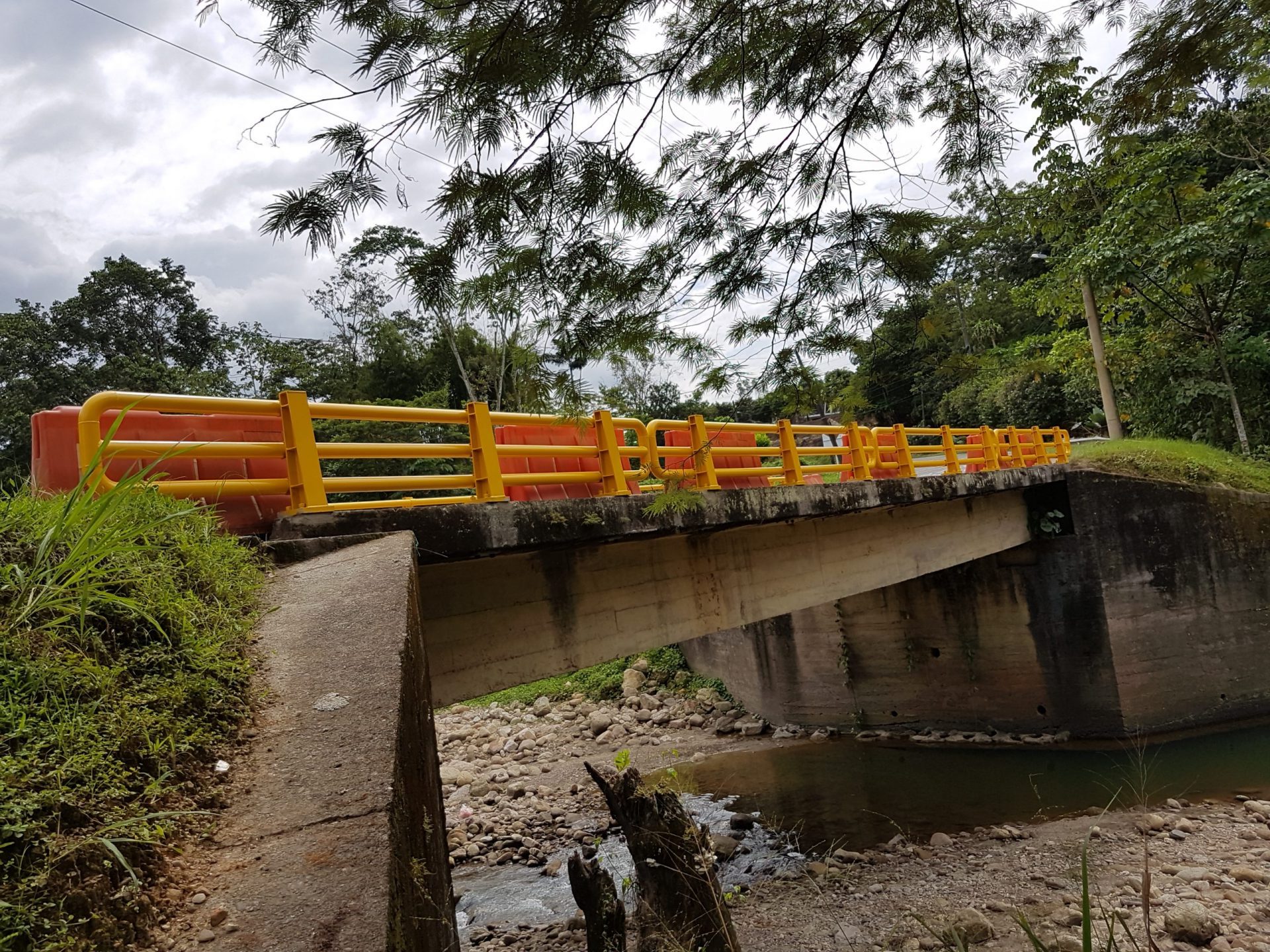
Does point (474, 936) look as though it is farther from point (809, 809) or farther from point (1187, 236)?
point (1187, 236)

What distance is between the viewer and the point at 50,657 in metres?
2.04

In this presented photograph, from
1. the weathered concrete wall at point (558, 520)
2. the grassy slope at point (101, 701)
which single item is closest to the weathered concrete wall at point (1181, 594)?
the weathered concrete wall at point (558, 520)

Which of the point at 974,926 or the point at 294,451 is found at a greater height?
the point at 294,451

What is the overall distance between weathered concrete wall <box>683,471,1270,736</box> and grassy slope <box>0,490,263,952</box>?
12.1 meters

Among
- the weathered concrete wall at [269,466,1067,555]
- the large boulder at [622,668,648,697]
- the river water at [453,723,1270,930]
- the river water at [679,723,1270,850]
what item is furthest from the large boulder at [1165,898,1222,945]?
the large boulder at [622,668,648,697]

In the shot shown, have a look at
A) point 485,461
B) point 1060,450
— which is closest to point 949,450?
point 1060,450

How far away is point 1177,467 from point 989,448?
3.83 metres

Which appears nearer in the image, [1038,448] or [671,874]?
[671,874]

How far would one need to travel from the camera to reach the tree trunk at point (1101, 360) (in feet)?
58.0

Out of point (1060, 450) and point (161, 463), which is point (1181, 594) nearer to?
point (1060, 450)

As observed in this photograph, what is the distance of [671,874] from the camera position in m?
4.90

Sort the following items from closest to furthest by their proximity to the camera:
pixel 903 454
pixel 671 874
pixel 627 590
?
pixel 671 874
pixel 627 590
pixel 903 454

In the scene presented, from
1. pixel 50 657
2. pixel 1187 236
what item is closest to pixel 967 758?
pixel 1187 236

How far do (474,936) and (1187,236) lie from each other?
16157 millimetres
